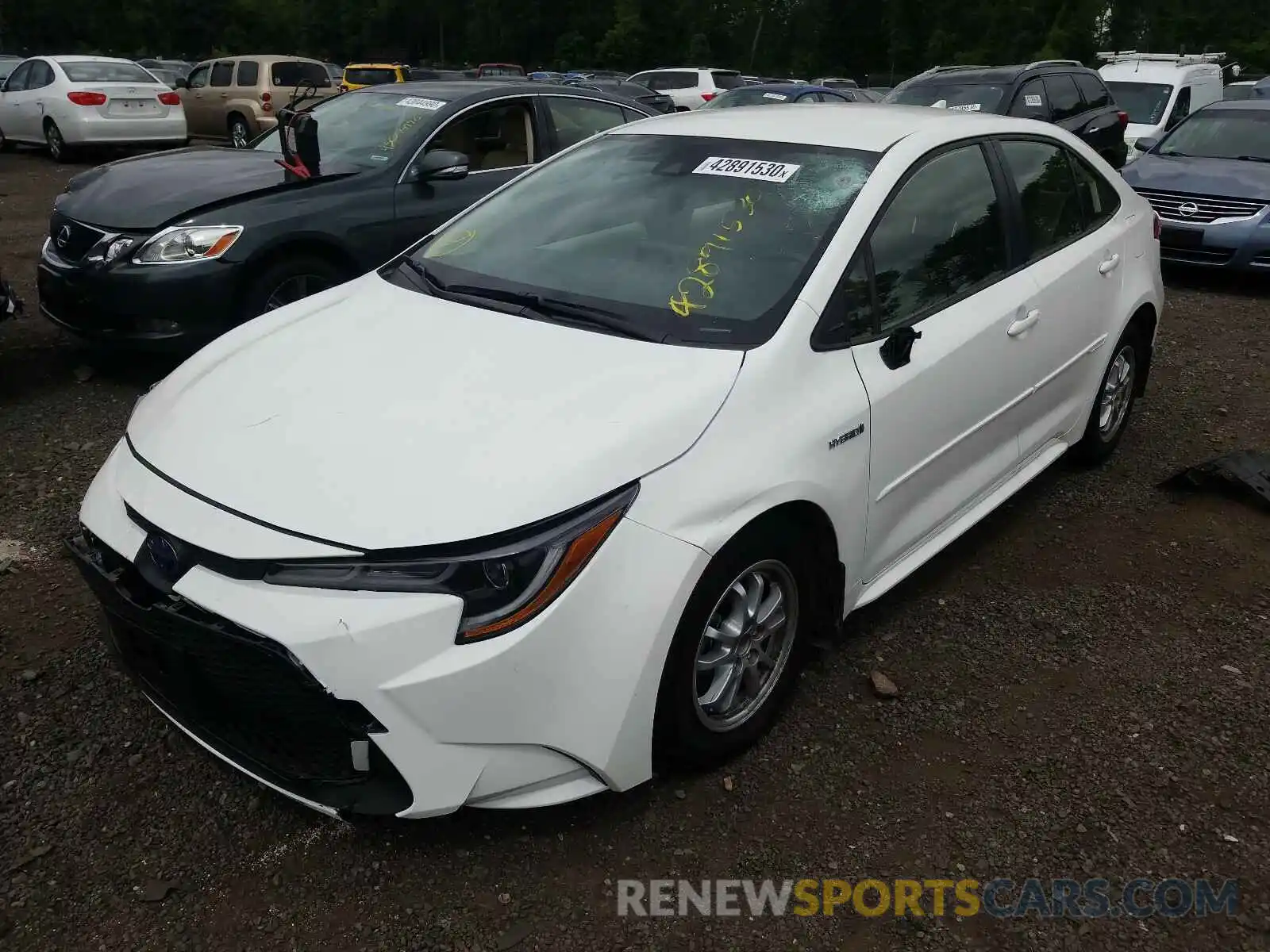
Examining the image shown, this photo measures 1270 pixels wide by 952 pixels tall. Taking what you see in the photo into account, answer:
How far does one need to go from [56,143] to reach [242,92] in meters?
3.20

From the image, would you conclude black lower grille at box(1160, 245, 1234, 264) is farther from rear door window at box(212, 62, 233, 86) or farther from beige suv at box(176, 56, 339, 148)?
rear door window at box(212, 62, 233, 86)

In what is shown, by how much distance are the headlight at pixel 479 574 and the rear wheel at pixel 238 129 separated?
16130mm

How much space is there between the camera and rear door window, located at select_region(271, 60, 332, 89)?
17.2m

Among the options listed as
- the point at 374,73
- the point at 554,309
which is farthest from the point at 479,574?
the point at 374,73

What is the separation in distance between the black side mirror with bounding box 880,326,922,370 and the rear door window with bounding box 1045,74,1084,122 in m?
9.08

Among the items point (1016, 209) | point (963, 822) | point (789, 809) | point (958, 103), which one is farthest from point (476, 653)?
point (958, 103)

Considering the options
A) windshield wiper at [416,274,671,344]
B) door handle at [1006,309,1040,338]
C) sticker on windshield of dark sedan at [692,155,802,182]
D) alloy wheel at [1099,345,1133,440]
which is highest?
sticker on windshield of dark sedan at [692,155,802,182]

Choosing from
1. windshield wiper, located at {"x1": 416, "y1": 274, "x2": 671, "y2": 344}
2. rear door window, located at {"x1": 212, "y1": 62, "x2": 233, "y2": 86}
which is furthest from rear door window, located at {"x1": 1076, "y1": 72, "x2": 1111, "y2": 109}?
rear door window, located at {"x1": 212, "y1": 62, "x2": 233, "y2": 86}

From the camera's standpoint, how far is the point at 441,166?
529 cm

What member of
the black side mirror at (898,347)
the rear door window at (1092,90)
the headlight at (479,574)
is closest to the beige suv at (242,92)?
the rear door window at (1092,90)

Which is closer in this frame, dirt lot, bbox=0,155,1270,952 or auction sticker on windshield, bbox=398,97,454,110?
dirt lot, bbox=0,155,1270,952

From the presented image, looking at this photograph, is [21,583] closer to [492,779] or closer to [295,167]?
[492,779]

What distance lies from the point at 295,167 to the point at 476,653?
14.8ft

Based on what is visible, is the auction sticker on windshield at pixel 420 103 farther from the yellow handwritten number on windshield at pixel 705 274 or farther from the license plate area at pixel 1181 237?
the license plate area at pixel 1181 237
